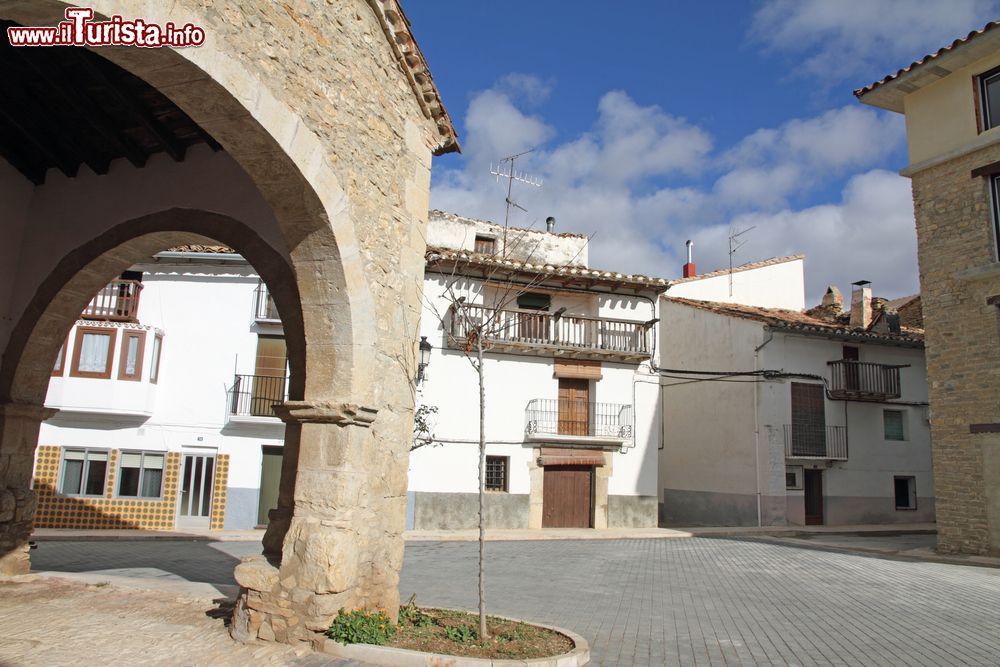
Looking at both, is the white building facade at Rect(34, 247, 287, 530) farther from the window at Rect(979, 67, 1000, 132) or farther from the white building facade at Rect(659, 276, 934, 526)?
the window at Rect(979, 67, 1000, 132)

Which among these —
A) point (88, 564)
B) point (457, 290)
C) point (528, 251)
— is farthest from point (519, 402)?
point (88, 564)

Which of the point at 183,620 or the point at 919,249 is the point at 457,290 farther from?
the point at 183,620

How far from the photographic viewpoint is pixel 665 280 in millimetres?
20281

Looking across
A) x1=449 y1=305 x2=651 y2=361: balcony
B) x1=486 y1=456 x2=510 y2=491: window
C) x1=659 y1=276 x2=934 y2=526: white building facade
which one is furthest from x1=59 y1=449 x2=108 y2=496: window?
x1=659 y1=276 x2=934 y2=526: white building facade

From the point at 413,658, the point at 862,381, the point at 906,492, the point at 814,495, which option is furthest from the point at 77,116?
the point at 906,492

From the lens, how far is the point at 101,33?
3863mm

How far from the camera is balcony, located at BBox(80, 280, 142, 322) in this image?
52.4 ft

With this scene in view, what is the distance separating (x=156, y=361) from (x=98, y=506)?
3350mm

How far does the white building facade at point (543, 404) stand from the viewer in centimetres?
1800

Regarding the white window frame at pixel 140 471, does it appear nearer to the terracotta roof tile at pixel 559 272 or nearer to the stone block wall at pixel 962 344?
the terracotta roof tile at pixel 559 272

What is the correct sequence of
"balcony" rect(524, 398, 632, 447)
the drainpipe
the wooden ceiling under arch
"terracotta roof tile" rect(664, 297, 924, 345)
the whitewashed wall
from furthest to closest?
the whitewashed wall → "terracotta roof tile" rect(664, 297, 924, 345) → the drainpipe → "balcony" rect(524, 398, 632, 447) → the wooden ceiling under arch

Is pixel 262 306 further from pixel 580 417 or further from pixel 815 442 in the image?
pixel 815 442

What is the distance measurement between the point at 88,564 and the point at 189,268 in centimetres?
894

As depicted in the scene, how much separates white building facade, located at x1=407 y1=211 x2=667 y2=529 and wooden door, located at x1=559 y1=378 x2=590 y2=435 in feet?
0.09
